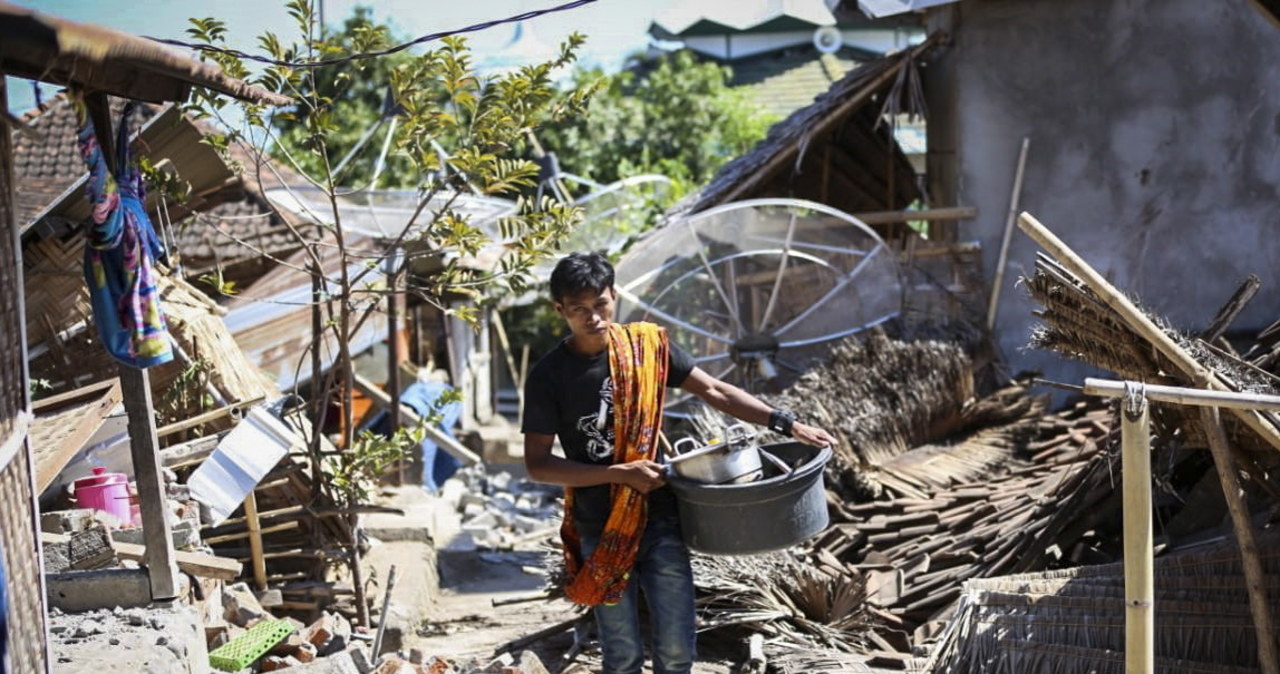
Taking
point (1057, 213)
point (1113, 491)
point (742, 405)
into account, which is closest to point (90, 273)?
point (742, 405)

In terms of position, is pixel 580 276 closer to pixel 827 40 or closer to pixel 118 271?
pixel 118 271

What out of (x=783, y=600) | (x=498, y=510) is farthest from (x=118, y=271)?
(x=498, y=510)

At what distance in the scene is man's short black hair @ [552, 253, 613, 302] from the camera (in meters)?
4.36

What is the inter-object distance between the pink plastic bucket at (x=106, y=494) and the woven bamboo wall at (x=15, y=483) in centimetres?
210

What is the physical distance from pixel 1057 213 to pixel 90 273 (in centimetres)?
858

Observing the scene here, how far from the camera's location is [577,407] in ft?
14.8

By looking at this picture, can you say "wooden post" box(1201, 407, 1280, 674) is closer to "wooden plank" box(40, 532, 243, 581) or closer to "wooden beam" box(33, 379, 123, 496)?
"wooden plank" box(40, 532, 243, 581)

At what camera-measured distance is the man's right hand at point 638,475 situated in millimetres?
4406

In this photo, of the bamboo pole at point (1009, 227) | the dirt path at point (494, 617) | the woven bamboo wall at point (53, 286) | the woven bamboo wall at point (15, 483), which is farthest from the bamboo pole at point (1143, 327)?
the bamboo pole at point (1009, 227)

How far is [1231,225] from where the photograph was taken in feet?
33.7

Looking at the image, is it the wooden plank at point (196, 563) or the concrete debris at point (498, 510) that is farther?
the concrete debris at point (498, 510)

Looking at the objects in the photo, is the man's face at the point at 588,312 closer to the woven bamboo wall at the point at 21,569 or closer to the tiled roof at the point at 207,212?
the woven bamboo wall at the point at 21,569

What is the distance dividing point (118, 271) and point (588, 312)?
4.73 ft

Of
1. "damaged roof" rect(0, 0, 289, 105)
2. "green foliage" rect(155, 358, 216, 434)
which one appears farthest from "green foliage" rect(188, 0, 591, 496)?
"damaged roof" rect(0, 0, 289, 105)
